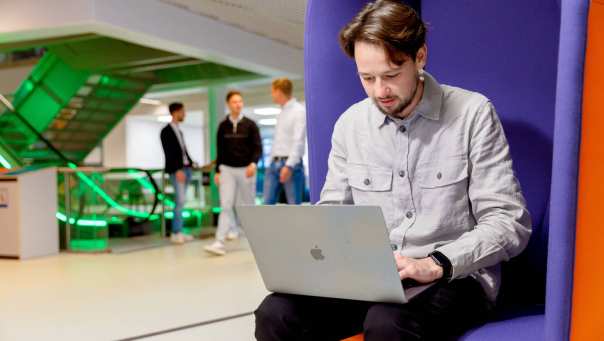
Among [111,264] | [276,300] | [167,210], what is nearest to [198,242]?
[167,210]

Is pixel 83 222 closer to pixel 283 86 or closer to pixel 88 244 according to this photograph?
pixel 88 244

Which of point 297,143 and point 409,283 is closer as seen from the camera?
point 409,283

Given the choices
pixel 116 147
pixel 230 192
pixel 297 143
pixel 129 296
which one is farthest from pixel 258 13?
pixel 116 147

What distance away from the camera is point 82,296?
409 cm

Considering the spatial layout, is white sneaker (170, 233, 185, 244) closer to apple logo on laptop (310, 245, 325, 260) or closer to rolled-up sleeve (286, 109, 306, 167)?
rolled-up sleeve (286, 109, 306, 167)

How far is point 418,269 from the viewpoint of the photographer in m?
1.39

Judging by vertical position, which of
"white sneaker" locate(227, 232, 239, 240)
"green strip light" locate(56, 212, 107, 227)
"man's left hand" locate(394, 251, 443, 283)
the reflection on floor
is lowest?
"white sneaker" locate(227, 232, 239, 240)

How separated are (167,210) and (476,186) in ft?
22.6

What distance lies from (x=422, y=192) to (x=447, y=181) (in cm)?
7

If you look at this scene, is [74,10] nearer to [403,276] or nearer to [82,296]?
[82,296]

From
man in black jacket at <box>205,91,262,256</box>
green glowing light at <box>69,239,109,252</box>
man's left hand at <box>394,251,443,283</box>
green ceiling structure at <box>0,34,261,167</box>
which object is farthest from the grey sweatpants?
man's left hand at <box>394,251,443,283</box>

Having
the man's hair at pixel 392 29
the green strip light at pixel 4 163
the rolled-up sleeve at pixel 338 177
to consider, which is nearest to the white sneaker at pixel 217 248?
the green strip light at pixel 4 163

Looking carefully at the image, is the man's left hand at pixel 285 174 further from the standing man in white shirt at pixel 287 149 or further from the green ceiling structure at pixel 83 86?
the green ceiling structure at pixel 83 86

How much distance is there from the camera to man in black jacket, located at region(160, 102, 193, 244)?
6938 mm
